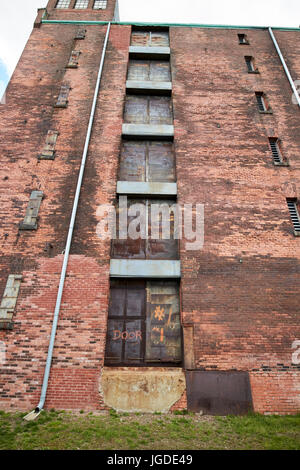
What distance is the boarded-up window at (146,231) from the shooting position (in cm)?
877

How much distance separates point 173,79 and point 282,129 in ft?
17.8

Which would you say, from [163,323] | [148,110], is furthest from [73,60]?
[163,323]

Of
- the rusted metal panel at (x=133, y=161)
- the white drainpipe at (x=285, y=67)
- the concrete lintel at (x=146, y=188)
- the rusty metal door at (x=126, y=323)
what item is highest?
the white drainpipe at (x=285, y=67)

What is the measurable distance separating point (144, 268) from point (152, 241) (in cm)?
106

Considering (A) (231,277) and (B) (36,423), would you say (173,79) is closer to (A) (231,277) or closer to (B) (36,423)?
(A) (231,277)

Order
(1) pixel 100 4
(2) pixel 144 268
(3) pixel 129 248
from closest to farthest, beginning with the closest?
(2) pixel 144 268 → (3) pixel 129 248 → (1) pixel 100 4

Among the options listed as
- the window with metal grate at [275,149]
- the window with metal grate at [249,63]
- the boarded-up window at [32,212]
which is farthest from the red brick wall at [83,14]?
the boarded-up window at [32,212]

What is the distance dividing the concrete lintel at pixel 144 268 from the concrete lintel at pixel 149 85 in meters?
8.31

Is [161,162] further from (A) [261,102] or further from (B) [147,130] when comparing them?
(A) [261,102]

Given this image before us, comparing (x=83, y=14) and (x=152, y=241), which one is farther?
(x=83, y=14)

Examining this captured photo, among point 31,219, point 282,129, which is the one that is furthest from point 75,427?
point 282,129

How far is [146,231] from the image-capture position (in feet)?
29.7

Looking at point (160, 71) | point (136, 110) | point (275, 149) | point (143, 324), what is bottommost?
point (143, 324)

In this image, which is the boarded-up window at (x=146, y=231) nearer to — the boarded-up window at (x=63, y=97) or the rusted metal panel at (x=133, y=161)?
the rusted metal panel at (x=133, y=161)
